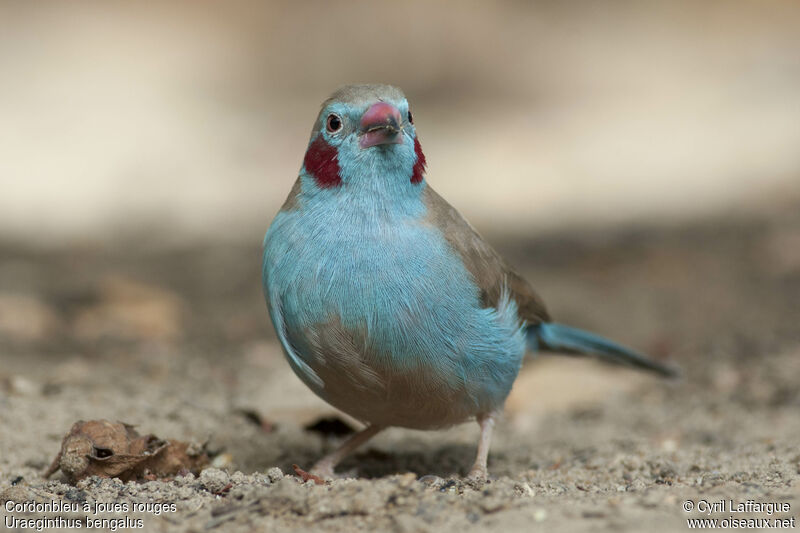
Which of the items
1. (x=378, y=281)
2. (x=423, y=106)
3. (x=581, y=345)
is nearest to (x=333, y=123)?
(x=378, y=281)

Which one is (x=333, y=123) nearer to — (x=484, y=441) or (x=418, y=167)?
(x=418, y=167)

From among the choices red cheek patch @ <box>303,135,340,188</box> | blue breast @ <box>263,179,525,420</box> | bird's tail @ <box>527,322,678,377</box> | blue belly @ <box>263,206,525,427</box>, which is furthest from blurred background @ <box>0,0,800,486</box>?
red cheek patch @ <box>303,135,340,188</box>

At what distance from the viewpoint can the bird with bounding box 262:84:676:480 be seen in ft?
11.7

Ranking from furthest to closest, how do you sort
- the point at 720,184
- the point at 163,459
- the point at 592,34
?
the point at 592,34 < the point at 720,184 < the point at 163,459

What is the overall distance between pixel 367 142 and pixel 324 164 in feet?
0.72

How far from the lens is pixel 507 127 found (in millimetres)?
12242

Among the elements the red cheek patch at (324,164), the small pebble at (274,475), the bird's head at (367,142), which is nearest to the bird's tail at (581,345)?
the bird's head at (367,142)

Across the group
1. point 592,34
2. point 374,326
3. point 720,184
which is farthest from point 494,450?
point 592,34

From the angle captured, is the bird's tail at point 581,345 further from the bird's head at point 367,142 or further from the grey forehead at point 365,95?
the grey forehead at point 365,95

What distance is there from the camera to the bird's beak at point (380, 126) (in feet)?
11.9

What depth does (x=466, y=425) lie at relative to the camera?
214 inches

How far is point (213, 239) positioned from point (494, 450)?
527 centimetres

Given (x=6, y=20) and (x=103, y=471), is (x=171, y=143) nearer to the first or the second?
(x=6, y=20)

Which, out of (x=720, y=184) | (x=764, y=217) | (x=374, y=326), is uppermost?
(x=720, y=184)
